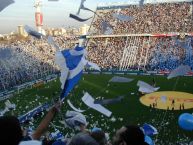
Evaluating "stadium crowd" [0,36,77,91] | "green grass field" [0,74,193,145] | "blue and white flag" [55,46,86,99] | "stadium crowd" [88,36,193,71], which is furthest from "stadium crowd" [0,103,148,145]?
"stadium crowd" [88,36,193,71]

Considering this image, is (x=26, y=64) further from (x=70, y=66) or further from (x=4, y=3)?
(x=70, y=66)

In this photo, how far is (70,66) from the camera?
231 inches

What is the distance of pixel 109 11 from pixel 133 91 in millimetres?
36690

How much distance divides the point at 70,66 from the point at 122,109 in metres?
19.0

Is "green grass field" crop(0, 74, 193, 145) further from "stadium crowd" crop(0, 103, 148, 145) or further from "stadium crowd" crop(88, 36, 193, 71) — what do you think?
"stadium crowd" crop(88, 36, 193, 71)

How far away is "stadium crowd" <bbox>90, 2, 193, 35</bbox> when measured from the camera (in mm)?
56812

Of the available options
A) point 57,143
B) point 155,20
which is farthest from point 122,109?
point 155,20

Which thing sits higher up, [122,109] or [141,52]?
[122,109]

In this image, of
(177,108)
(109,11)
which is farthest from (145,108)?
(109,11)

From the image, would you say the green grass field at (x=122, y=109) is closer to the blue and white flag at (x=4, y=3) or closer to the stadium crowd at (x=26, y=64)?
the stadium crowd at (x=26, y=64)

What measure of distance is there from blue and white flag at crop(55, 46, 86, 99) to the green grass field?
5.16 m

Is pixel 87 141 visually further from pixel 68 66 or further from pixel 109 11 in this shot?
pixel 109 11

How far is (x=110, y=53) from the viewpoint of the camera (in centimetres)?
5791

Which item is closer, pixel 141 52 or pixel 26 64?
pixel 26 64
